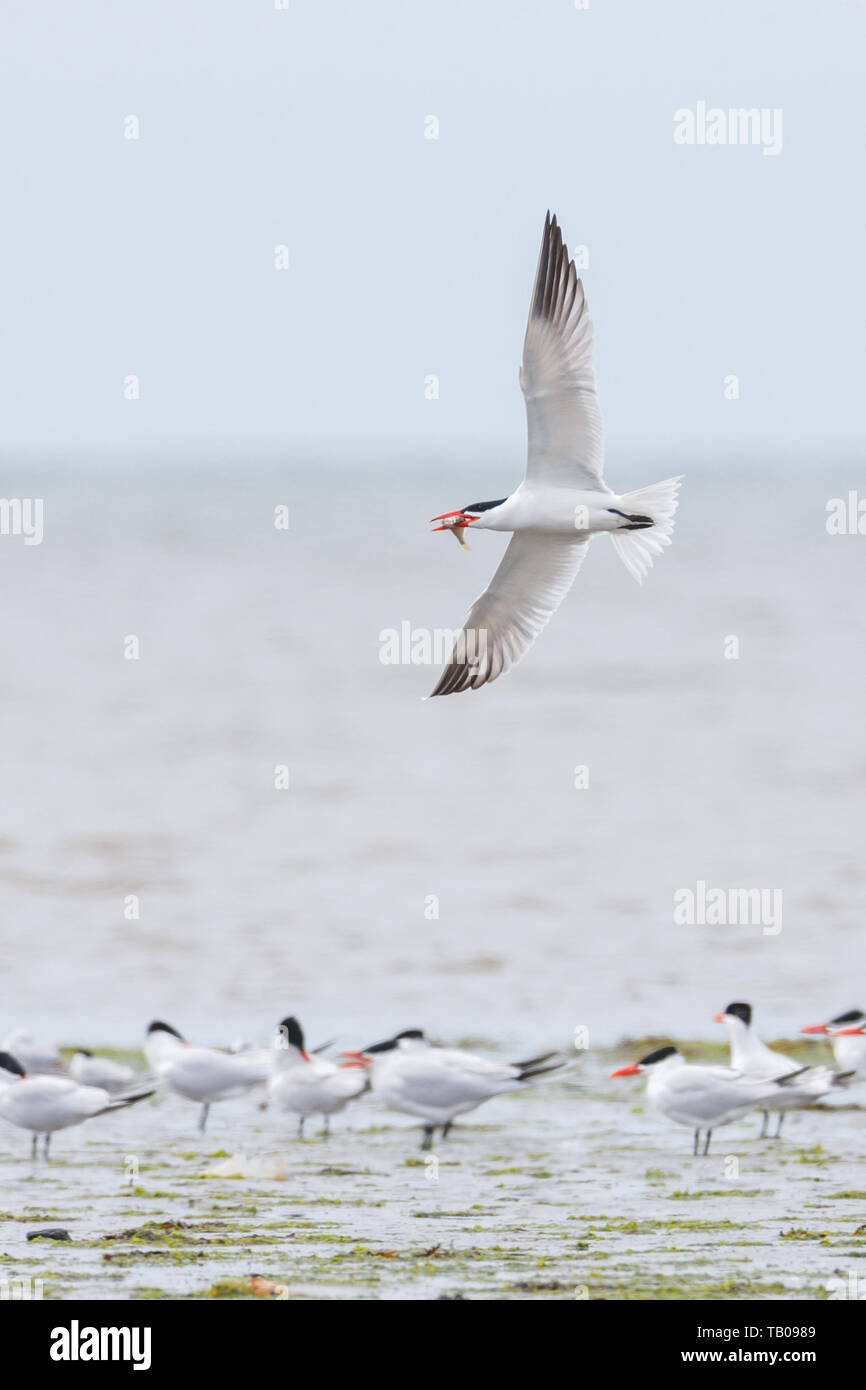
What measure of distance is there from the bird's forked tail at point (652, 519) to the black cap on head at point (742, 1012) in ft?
6.59

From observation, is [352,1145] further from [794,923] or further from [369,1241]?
[794,923]

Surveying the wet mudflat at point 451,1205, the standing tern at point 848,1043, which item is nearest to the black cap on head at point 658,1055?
the wet mudflat at point 451,1205

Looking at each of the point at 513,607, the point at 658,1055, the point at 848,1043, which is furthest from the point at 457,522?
the point at 848,1043

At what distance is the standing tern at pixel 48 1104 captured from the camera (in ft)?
24.6

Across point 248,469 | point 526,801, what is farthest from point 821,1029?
point 248,469

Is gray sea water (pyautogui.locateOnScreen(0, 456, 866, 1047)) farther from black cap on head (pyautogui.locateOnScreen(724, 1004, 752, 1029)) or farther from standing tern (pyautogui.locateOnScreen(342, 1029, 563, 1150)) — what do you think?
standing tern (pyautogui.locateOnScreen(342, 1029, 563, 1150))

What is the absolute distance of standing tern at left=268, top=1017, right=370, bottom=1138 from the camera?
7824mm

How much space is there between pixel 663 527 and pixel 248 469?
3283 inches

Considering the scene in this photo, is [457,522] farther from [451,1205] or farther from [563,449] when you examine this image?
[451,1205]

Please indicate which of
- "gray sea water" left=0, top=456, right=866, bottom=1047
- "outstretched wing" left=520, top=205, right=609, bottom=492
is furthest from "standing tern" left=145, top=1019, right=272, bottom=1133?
"outstretched wing" left=520, top=205, right=609, bottom=492

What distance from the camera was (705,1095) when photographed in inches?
301

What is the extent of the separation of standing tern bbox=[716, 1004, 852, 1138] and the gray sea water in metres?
0.98

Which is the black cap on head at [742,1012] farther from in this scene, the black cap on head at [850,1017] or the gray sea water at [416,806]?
the gray sea water at [416,806]

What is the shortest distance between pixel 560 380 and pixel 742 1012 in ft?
9.63
